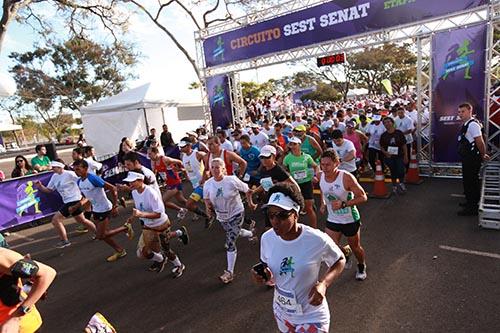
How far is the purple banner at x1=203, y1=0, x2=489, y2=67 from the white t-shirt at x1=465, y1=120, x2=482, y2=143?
11.2ft

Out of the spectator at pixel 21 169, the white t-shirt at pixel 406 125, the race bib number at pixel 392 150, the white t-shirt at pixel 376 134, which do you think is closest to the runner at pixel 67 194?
the spectator at pixel 21 169

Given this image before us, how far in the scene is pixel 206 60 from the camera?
13.5m

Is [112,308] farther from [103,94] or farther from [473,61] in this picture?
[103,94]

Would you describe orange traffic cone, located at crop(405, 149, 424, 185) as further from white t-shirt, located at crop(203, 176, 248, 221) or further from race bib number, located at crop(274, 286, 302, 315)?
race bib number, located at crop(274, 286, 302, 315)

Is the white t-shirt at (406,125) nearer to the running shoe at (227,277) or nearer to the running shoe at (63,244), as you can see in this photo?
the running shoe at (227,277)

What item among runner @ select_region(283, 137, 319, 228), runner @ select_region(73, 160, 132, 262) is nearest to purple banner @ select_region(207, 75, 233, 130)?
runner @ select_region(73, 160, 132, 262)

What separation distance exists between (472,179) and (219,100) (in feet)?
33.5

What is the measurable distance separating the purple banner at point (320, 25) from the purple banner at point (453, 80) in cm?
67

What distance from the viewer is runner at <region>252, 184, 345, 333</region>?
7.29 feet

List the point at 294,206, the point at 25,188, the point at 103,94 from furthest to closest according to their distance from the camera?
the point at 103,94, the point at 25,188, the point at 294,206

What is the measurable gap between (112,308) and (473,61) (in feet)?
29.7

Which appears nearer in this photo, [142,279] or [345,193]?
[345,193]

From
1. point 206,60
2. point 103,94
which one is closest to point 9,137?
point 103,94

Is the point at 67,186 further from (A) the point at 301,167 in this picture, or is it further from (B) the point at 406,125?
(B) the point at 406,125
